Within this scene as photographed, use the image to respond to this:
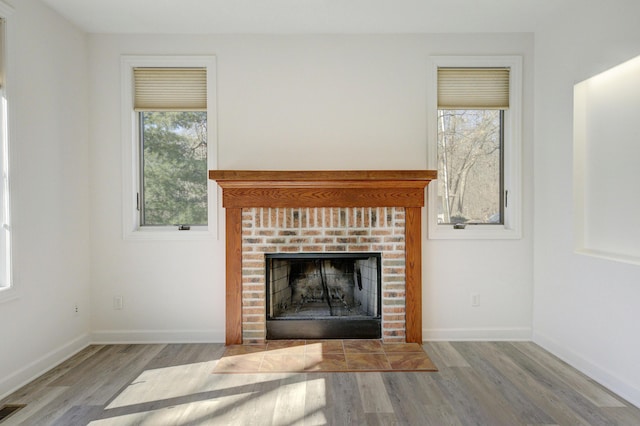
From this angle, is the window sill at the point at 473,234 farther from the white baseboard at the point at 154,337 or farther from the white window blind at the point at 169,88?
the white window blind at the point at 169,88

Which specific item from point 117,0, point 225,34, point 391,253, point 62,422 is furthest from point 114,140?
point 391,253

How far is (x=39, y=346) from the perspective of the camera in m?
2.86

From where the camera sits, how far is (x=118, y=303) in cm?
347

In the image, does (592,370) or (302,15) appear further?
(302,15)

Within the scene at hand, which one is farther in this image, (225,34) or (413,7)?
(225,34)

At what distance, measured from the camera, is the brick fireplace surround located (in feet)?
10.8

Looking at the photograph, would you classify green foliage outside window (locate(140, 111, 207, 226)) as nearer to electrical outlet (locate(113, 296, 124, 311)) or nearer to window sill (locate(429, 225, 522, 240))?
electrical outlet (locate(113, 296, 124, 311))

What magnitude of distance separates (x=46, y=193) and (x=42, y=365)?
127 cm

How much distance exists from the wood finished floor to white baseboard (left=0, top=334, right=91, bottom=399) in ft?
0.19

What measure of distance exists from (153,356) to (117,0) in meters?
2.75

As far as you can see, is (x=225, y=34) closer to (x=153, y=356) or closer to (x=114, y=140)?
(x=114, y=140)

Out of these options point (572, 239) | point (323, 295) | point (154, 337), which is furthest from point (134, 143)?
point (572, 239)

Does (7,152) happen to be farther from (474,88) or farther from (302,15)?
(474,88)

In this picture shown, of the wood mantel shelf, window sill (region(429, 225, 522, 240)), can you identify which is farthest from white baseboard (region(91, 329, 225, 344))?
window sill (region(429, 225, 522, 240))
